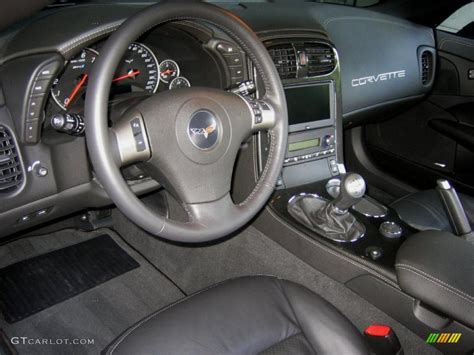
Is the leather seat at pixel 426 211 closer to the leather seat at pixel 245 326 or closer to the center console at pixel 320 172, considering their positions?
the center console at pixel 320 172

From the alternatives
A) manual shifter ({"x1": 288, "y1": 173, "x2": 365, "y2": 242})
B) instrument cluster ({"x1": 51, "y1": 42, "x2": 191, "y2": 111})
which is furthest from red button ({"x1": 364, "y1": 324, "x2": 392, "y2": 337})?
instrument cluster ({"x1": 51, "y1": 42, "x2": 191, "y2": 111})

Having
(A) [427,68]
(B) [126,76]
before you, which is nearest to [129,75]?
(B) [126,76]

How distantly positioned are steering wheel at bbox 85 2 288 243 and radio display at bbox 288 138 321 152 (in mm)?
600

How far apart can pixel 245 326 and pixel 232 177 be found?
2.44 ft

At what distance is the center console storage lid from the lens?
1.23m

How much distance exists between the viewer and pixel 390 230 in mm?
1657

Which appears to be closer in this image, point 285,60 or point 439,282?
point 439,282

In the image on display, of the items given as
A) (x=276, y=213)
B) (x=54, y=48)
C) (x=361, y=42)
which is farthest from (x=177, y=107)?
(x=361, y=42)

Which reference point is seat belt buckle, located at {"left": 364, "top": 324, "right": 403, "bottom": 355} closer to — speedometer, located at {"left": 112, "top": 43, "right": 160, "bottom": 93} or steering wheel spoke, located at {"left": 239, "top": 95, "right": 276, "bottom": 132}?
steering wheel spoke, located at {"left": 239, "top": 95, "right": 276, "bottom": 132}

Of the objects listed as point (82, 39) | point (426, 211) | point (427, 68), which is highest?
point (82, 39)

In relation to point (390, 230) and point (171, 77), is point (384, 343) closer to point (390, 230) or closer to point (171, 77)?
point (390, 230)

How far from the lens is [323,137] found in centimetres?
200

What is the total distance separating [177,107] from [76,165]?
48 centimetres

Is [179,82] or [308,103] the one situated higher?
[179,82]
